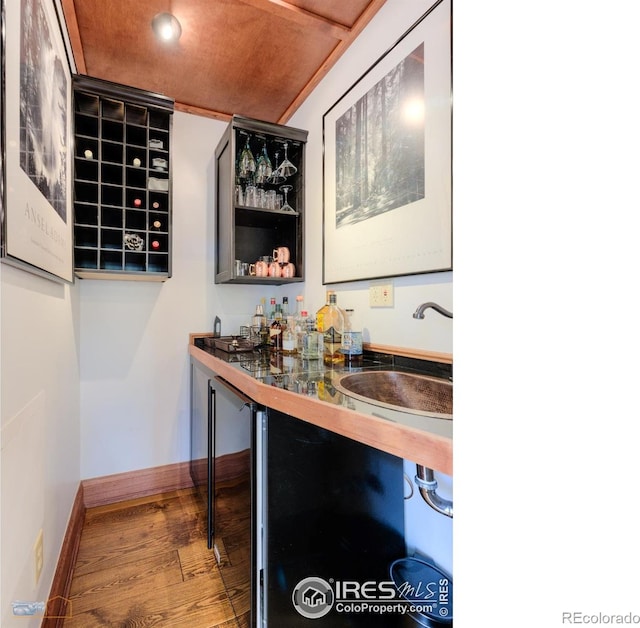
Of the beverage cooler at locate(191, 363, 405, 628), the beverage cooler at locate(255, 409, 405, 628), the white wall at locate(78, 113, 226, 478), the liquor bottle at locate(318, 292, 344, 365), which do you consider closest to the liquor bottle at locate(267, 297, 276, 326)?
the white wall at locate(78, 113, 226, 478)

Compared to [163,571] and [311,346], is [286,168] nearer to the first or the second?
[311,346]

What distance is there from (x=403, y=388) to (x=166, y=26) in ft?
6.10

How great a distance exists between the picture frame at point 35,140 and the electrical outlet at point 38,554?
0.78 metres

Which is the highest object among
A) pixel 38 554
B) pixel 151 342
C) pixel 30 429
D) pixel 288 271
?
pixel 288 271

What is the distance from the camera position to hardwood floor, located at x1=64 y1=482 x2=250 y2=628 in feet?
3.77

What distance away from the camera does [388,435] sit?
26.5 inches

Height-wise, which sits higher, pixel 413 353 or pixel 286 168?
pixel 286 168

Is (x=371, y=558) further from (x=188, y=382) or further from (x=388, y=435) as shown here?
(x=188, y=382)

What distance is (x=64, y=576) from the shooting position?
128 centimetres

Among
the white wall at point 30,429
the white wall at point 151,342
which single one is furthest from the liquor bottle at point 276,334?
the white wall at point 30,429

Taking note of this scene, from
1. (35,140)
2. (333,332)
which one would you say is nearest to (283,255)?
(333,332)
